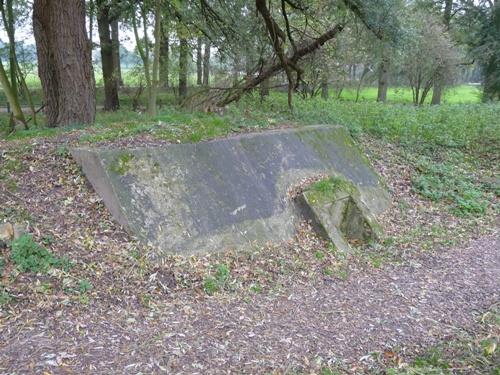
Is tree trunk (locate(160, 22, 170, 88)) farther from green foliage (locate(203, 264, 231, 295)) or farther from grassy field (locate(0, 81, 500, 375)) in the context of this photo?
green foliage (locate(203, 264, 231, 295))

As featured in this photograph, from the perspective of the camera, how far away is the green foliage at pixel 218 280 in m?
4.71

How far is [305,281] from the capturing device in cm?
521

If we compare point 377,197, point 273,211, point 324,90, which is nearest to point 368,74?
point 324,90

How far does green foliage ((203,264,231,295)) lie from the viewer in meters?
4.71

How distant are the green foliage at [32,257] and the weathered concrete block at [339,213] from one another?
3.24 m

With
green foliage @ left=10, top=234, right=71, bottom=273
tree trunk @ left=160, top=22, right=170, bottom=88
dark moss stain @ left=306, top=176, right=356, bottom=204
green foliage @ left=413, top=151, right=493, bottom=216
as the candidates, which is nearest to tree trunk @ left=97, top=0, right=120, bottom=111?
tree trunk @ left=160, top=22, right=170, bottom=88

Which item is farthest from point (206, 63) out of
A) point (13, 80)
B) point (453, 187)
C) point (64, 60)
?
point (453, 187)

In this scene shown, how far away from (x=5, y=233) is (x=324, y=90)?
65.8ft

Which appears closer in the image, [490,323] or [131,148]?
[490,323]

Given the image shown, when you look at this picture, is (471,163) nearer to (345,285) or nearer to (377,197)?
(377,197)

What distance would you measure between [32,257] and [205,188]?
7.09 ft

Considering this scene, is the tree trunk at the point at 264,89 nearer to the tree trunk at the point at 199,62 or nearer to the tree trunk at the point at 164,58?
the tree trunk at the point at 199,62

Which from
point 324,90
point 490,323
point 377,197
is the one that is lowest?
point 490,323

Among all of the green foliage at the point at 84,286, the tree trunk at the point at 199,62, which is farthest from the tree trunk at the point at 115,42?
the green foliage at the point at 84,286
